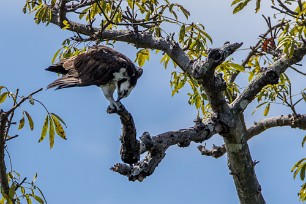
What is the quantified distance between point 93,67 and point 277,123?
2054 millimetres

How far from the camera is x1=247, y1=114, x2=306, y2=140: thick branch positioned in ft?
23.9

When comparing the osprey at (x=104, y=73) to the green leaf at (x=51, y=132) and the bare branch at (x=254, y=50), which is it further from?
the bare branch at (x=254, y=50)

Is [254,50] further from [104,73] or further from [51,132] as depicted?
[51,132]

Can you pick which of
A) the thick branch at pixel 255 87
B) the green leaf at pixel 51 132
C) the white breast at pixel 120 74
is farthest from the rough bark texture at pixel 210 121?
the green leaf at pixel 51 132

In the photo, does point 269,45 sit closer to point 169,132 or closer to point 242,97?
point 242,97

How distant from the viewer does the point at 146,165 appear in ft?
18.2

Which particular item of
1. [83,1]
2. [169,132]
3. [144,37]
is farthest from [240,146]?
[83,1]

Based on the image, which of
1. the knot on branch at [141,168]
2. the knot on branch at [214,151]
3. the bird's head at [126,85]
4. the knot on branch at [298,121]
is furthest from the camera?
the knot on branch at [214,151]

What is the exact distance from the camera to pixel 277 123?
24.6 ft

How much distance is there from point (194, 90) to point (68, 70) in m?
1.61

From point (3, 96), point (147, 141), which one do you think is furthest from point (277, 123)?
point (3, 96)

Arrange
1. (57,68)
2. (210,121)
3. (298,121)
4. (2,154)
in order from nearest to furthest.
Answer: (2,154), (210,121), (57,68), (298,121)

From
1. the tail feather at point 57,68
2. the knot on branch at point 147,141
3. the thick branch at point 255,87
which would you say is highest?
the tail feather at point 57,68

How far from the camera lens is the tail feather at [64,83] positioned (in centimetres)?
609
